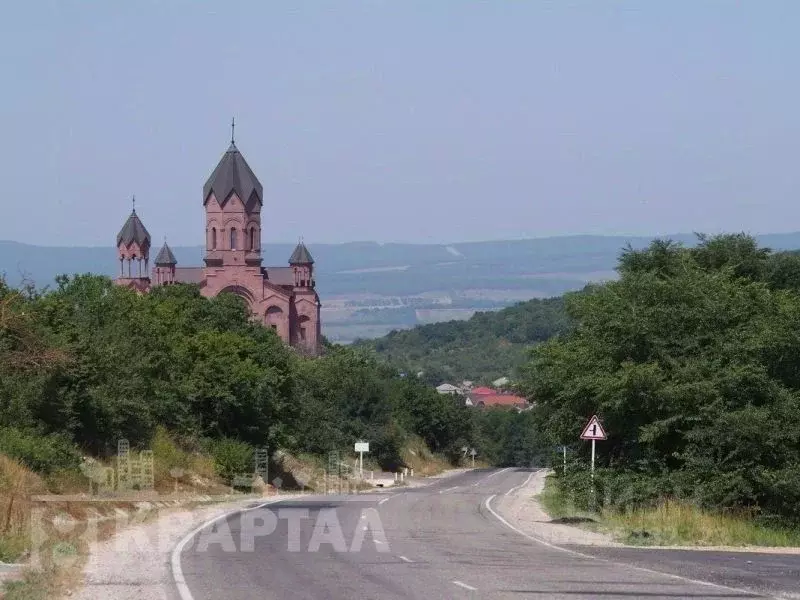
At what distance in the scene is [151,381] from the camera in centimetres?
4309

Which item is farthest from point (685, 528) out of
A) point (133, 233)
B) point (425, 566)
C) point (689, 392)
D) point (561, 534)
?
point (133, 233)

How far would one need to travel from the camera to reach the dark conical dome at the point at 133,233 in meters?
136

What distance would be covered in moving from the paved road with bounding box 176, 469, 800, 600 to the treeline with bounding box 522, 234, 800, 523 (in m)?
4.32

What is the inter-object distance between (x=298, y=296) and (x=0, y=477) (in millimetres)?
110923

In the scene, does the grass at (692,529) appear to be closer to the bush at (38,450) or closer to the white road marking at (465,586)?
the white road marking at (465,586)

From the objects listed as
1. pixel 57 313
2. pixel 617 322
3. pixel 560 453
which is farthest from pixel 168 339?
pixel 617 322

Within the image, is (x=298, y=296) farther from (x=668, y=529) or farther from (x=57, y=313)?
(x=668, y=529)

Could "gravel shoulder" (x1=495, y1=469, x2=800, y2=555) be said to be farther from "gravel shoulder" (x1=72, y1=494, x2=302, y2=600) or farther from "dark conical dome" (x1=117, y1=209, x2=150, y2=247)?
"dark conical dome" (x1=117, y1=209, x2=150, y2=247)

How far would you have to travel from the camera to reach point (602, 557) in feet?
67.4

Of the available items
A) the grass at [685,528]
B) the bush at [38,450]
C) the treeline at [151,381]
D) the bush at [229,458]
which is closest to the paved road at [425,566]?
the grass at [685,528]

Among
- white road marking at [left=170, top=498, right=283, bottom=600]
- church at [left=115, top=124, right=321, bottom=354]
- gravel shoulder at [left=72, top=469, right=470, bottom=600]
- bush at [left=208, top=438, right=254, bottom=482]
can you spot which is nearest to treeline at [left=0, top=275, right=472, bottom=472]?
bush at [left=208, top=438, right=254, bottom=482]

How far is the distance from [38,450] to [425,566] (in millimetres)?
12701

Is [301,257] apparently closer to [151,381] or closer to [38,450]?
[151,381]

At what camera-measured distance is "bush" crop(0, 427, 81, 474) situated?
1077 inches
